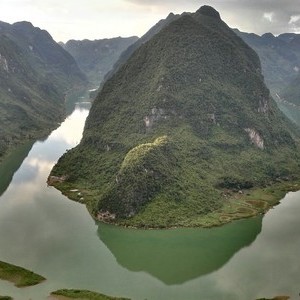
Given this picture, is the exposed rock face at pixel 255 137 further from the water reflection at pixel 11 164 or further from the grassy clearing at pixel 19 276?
the grassy clearing at pixel 19 276

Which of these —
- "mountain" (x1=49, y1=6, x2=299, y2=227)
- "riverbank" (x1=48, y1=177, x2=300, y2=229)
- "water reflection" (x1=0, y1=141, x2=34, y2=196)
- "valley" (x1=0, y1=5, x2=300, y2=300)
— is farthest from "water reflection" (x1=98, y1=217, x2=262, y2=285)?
"water reflection" (x1=0, y1=141, x2=34, y2=196)

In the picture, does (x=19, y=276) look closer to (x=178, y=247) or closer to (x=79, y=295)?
(x=79, y=295)

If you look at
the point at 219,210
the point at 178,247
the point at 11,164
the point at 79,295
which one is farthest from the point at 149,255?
the point at 11,164

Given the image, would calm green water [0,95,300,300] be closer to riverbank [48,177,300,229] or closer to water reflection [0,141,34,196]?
riverbank [48,177,300,229]

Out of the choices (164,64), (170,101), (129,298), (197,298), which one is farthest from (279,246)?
(164,64)

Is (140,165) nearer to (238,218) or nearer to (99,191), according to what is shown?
(99,191)
